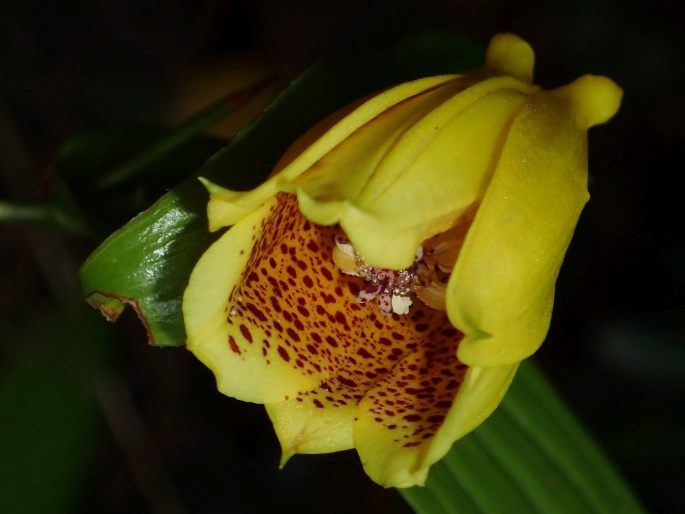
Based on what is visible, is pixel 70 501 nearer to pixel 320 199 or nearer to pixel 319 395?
pixel 319 395

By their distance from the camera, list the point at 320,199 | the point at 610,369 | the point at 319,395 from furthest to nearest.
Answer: the point at 610,369 → the point at 319,395 → the point at 320,199

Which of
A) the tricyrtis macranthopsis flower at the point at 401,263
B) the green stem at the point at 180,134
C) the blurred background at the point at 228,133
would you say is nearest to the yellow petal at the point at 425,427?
the tricyrtis macranthopsis flower at the point at 401,263

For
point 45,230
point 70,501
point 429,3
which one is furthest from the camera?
point 45,230

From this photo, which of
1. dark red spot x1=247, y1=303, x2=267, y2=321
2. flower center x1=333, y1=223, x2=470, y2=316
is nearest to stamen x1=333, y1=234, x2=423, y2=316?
flower center x1=333, y1=223, x2=470, y2=316

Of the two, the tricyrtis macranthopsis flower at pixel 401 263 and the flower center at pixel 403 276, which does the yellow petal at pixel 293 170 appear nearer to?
the tricyrtis macranthopsis flower at pixel 401 263

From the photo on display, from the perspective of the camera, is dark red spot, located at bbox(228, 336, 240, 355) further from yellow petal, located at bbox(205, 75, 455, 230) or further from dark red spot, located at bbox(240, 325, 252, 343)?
yellow petal, located at bbox(205, 75, 455, 230)

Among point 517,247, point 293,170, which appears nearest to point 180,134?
point 293,170

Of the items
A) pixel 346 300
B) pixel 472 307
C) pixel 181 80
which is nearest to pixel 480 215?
pixel 472 307

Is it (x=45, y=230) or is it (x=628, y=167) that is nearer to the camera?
(x=628, y=167)
